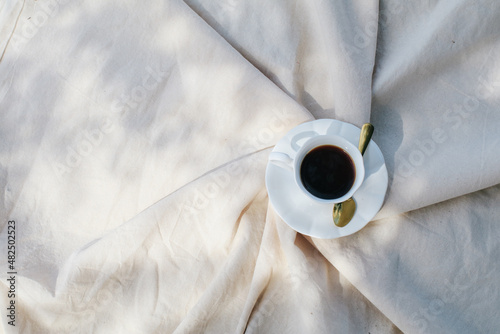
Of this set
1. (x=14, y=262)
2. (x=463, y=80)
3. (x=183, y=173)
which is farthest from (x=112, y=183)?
(x=463, y=80)

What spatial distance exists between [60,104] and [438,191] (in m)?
0.77

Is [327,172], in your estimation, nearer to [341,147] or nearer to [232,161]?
[341,147]

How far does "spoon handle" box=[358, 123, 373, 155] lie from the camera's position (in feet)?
2.32

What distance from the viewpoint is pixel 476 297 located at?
0.76 meters

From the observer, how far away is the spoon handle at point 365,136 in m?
0.71

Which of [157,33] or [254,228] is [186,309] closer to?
[254,228]

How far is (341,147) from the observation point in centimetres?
71

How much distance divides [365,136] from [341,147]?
44 millimetres

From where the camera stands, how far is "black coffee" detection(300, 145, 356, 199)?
0.72 m

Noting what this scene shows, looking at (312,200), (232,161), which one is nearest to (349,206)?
(312,200)

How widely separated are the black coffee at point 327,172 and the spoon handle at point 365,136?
29 millimetres

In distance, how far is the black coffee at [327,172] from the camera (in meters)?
0.72

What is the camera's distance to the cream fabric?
758mm

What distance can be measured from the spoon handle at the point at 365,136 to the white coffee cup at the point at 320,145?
23 mm
